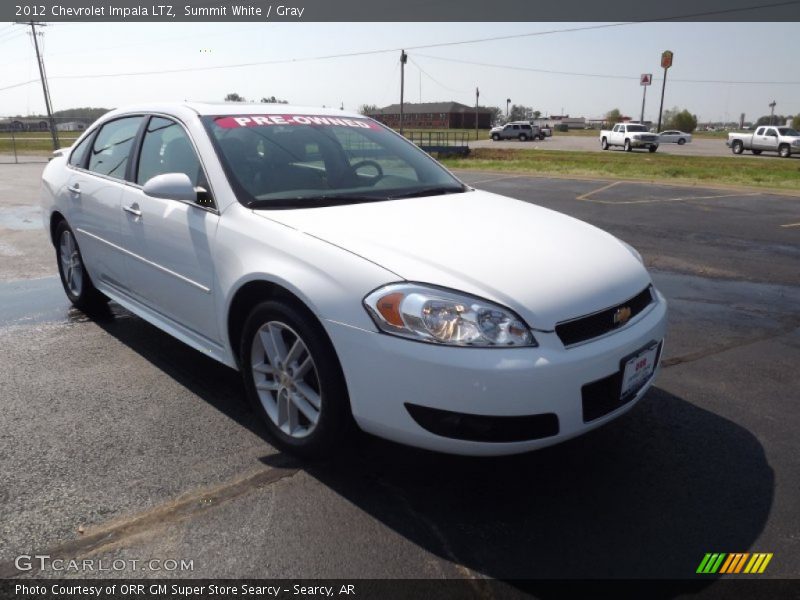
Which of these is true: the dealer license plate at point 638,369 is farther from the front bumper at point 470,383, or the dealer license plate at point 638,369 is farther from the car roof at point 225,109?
the car roof at point 225,109

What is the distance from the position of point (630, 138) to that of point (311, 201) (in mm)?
40115

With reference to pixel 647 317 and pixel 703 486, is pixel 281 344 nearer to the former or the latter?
pixel 647 317

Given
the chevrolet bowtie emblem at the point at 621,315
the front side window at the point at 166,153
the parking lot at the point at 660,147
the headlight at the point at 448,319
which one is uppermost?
the front side window at the point at 166,153

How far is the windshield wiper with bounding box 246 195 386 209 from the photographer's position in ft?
10.5

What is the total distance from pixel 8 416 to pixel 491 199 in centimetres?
297

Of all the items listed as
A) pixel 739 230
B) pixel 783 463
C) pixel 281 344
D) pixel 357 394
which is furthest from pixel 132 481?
pixel 739 230

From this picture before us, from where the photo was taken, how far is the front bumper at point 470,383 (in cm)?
236

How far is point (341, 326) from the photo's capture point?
256 cm

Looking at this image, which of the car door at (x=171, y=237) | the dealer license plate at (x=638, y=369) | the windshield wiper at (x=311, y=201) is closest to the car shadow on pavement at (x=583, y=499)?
the dealer license plate at (x=638, y=369)

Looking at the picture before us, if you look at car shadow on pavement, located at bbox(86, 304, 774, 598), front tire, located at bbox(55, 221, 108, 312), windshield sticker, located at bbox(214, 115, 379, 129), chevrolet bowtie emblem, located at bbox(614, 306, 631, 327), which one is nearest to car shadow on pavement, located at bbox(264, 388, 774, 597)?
car shadow on pavement, located at bbox(86, 304, 774, 598)

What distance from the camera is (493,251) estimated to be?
2.78 meters

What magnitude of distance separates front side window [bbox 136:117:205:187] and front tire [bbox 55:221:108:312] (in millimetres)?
1295

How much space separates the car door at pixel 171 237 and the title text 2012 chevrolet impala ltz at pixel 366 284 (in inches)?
0.5

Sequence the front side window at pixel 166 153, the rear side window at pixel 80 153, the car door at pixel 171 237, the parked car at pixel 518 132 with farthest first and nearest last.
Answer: the parked car at pixel 518 132
the rear side window at pixel 80 153
the front side window at pixel 166 153
the car door at pixel 171 237
